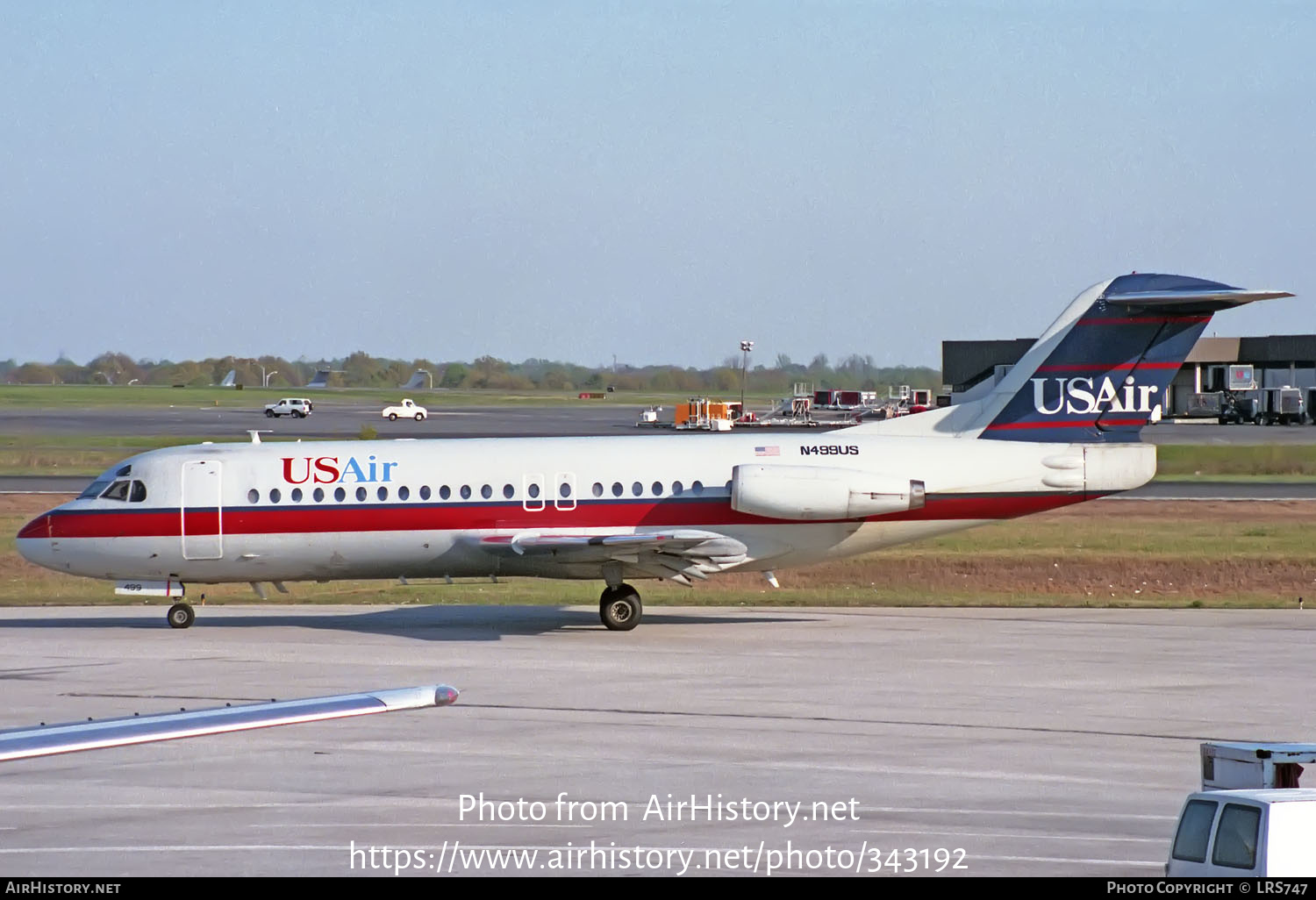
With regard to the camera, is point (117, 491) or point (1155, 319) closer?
point (1155, 319)

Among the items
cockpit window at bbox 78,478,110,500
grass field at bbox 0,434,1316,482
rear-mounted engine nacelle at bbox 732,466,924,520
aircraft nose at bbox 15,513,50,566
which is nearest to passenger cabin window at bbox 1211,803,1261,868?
rear-mounted engine nacelle at bbox 732,466,924,520

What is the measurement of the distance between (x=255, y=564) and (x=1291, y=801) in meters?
19.6

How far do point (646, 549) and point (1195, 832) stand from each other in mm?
15357

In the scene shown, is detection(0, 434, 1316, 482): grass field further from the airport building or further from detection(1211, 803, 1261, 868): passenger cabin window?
detection(1211, 803, 1261, 868): passenger cabin window

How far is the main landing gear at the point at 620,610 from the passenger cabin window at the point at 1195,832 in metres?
16.0

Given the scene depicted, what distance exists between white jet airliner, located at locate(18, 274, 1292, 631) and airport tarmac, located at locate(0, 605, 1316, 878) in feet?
4.10

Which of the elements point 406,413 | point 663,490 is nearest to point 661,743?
point 663,490

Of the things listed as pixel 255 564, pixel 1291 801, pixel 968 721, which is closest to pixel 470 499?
pixel 255 564

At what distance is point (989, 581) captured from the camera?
32781 millimetres

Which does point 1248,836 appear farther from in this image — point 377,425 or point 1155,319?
point 377,425

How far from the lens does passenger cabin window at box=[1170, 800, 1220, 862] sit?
927cm

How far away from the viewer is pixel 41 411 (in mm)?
101250

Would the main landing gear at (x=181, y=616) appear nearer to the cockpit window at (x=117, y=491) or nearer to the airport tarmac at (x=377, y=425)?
the cockpit window at (x=117, y=491)
